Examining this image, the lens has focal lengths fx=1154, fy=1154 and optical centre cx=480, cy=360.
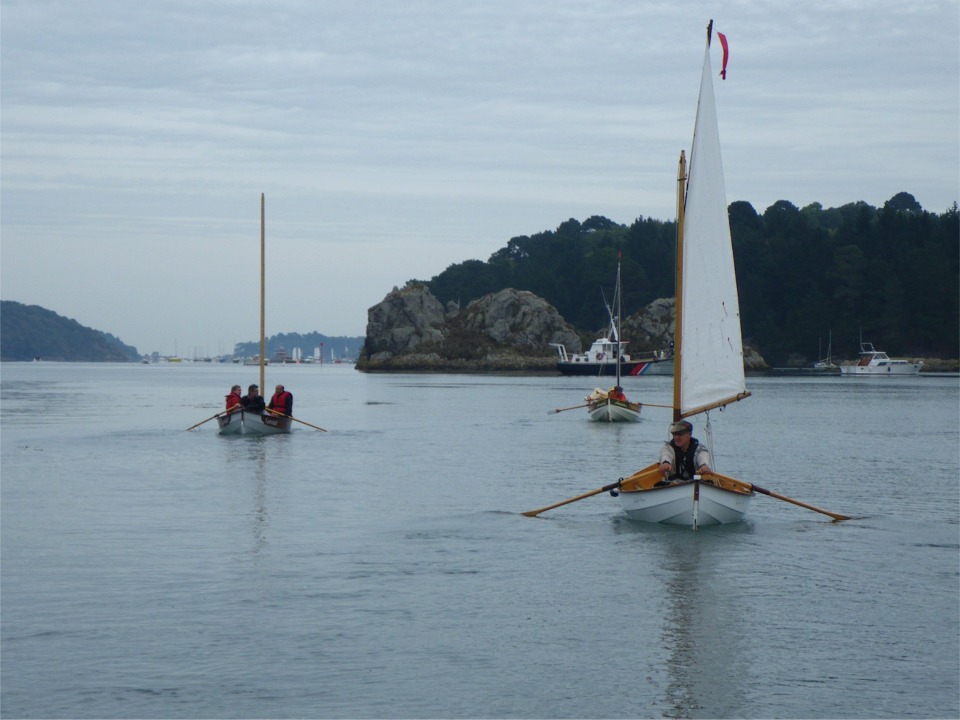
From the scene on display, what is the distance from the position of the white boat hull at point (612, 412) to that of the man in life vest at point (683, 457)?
4673 cm

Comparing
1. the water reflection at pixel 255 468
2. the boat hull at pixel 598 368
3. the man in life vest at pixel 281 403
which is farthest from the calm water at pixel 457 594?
the boat hull at pixel 598 368

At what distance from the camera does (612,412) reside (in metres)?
74.0

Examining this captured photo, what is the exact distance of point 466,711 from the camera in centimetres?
1496

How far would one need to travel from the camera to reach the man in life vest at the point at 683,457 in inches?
1049

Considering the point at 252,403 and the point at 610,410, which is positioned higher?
the point at 252,403

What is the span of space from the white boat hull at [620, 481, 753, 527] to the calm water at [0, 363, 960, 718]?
1.32 ft

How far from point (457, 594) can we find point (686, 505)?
7.99 m

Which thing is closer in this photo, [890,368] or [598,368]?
[890,368]

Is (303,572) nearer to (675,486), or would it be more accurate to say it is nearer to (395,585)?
(395,585)

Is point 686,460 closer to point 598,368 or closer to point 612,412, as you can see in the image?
point 612,412

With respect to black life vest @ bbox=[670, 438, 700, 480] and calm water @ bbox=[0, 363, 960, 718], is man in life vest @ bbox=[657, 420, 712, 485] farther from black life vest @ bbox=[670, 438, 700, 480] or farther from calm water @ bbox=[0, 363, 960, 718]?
calm water @ bbox=[0, 363, 960, 718]

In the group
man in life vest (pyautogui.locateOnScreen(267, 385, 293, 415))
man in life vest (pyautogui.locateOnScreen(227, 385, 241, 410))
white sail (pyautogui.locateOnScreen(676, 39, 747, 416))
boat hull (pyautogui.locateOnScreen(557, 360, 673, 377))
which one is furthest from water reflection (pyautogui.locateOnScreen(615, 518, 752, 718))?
boat hull (pyautogui.locateOnScreen(557, 360, 673, 377))

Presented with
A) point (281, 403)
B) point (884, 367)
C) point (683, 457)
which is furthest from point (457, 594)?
point (884, 367)

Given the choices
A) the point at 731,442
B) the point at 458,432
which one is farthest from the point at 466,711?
the point at 458,432
